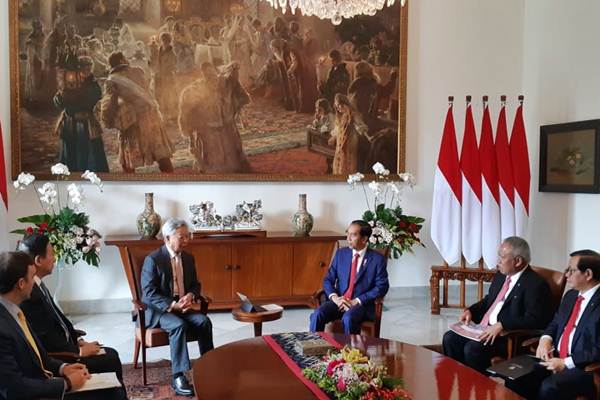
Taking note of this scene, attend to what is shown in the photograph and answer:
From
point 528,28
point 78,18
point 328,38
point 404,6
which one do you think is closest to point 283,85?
point 328,38

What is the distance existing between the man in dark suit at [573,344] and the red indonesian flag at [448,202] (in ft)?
10.5

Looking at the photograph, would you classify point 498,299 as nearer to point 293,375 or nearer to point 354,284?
point 354,284

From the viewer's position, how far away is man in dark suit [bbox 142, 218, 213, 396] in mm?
4035

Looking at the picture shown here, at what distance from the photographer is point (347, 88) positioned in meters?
7.18

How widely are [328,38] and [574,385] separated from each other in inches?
205

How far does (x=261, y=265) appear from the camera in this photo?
6.45 meters

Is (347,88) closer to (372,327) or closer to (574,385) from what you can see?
(372,327)

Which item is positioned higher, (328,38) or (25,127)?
(328,38)

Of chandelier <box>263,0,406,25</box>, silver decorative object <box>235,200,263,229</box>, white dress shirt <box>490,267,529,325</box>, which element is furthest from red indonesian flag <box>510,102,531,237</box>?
chandelier <box>263,0,406,25</box>

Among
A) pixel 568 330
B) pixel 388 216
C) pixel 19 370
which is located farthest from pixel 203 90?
pixel 568 330

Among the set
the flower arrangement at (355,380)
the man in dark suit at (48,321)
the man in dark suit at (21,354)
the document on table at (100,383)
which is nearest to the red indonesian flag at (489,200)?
the flower arrangement at (355,380)

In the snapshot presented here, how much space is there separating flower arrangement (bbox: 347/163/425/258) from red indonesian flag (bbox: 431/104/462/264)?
235 millimetres

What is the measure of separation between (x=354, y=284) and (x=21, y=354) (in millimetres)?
2788

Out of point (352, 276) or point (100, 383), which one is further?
point (352, 276)
